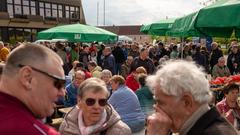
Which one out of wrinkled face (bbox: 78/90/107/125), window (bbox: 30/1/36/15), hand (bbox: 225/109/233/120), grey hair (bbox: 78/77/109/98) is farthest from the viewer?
window (bbox: 30/1/36/15)

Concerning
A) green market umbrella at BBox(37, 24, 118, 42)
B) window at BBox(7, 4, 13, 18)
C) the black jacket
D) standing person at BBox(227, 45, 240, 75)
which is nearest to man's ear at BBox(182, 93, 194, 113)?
the black jacket

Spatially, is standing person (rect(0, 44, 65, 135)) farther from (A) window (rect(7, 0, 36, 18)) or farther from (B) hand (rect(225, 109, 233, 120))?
(A) window (rect(7, 0, 36, 18))

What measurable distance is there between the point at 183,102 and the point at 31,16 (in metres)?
43.3

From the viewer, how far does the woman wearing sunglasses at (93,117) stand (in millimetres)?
3191

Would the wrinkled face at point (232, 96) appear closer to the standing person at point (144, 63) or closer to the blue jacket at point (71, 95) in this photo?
the blue jacket at point (71, 95)

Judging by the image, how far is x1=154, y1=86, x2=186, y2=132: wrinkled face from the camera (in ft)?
6.83

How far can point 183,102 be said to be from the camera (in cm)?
207

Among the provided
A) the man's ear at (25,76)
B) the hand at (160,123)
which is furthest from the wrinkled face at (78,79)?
the man's ear at (25,76)

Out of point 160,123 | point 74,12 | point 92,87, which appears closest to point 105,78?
point 92,87

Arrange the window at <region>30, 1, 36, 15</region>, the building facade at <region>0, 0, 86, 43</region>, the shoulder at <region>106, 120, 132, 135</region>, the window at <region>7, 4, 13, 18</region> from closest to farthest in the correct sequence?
the shoulder at <region>106, 120, 132, 135</region> → the building facade at <region>0, 0, 86, 43</region> → the window at <region>7, 4, 13, 18</region> → the window at <region>30, 1, 36, 15</region>

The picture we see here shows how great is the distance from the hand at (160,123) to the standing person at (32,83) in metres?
0.80

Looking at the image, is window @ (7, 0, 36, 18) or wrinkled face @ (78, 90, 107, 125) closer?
wrinkled face @ (78, 90, 107, 125)

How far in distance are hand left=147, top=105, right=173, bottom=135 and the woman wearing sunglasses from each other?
3.20 ft

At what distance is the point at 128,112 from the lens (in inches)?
210
